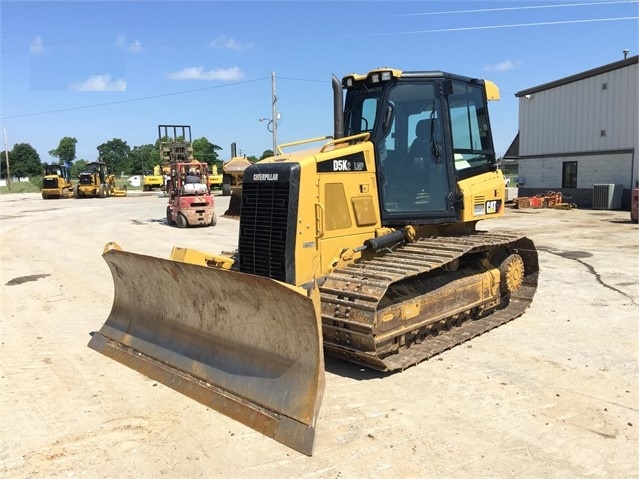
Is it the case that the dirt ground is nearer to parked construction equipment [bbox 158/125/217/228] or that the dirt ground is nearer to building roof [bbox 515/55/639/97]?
parked construction equipment [bbox 158/125/217/228]

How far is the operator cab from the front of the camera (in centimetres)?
591

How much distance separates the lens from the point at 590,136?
79.9ft

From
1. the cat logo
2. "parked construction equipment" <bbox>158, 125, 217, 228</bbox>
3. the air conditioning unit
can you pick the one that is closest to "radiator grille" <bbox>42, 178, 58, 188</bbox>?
"parked construction equipment" <bbox>158, 125, 217, 228</bbox>

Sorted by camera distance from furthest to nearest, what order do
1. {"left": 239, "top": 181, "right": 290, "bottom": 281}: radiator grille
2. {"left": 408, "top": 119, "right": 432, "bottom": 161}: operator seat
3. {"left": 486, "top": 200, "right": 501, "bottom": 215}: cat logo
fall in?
{"left": 486, "top": 200, "right": 501, "bottom": 215}: cat logo < {"left": 408, "top": 119, "right": 432, "bottom": 161}: operator seat < {"left": 239, "top": 181, "right": 290, "bottom": 281}: radiator grille

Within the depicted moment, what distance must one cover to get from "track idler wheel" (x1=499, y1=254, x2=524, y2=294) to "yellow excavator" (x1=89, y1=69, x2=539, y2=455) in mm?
37

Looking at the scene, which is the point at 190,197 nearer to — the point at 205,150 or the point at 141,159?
the point at 205,150

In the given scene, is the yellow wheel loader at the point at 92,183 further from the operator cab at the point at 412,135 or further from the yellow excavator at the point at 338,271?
the operator cab at the point at 412,135

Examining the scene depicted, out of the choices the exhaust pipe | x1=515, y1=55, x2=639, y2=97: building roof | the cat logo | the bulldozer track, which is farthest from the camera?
x1=515, y1=55, x2=639, y2=97: building roof

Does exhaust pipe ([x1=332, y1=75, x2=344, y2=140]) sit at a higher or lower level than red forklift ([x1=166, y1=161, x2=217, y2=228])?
higher

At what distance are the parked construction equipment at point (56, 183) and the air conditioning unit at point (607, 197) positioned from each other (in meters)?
35.4

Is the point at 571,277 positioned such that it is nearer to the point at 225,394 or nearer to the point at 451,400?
the point at 451,400

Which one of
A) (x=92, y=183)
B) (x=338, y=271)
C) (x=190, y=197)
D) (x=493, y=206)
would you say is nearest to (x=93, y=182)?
(x=92, y=183)

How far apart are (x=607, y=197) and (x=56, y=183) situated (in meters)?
36.0

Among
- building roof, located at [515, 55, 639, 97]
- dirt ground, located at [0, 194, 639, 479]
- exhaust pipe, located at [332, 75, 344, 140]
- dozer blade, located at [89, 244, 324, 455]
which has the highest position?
building roof, located at [515, 55, 639, 97]
